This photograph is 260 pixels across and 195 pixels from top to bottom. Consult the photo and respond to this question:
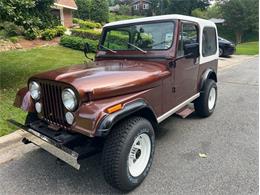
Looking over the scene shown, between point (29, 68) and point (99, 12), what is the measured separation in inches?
836

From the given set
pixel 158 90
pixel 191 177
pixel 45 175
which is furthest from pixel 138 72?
pixel 45 175

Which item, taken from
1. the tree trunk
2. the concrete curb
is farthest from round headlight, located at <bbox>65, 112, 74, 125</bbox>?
the tree trunk

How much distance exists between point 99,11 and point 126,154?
27515mm

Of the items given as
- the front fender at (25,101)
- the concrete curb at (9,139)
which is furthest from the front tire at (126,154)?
the concrete curb at (9,139)

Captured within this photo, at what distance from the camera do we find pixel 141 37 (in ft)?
13.7

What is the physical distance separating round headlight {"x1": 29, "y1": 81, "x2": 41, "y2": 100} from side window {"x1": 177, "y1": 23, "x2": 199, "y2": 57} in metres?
2.03

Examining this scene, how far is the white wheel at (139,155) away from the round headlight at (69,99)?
83 cm

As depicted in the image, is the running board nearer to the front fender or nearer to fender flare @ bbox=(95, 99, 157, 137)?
fender flare @ bbox=(95, 99, 157, 137)

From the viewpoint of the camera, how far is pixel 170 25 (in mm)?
3982

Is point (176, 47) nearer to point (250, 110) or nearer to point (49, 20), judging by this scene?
point (250, 110)

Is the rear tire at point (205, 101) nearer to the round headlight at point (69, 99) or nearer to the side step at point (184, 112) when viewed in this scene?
the side step at point (184, 112)

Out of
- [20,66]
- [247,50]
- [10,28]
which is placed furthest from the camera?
[247,50]

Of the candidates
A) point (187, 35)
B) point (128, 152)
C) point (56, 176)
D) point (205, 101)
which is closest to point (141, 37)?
point (187, 35)

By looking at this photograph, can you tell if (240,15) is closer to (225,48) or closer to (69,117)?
(225,48)
